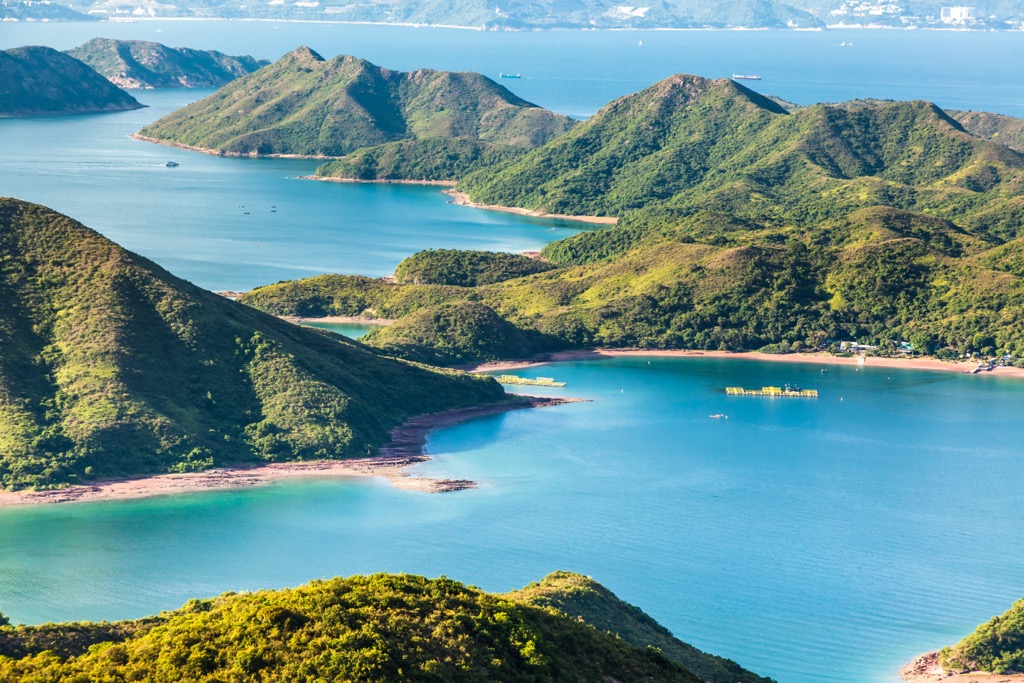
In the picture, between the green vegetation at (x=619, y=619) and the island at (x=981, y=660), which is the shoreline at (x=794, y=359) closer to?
the island at (x=981, y=660)

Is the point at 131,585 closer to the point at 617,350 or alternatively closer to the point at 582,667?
the point at 582,667

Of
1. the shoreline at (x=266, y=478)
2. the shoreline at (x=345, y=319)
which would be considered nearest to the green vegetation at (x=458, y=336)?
the shoreline at (x=345, y=319)

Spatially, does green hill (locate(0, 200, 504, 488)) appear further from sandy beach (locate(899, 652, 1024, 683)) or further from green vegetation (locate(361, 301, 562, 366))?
sandy beach (locate(899, 652, 1024, 683))

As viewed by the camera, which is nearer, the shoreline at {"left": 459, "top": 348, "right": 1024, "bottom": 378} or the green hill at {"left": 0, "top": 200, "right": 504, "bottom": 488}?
the green hill at {"left": 0, "top": 200, "right": 504, "bottom": 488}

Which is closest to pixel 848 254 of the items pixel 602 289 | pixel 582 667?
pixel 602 289

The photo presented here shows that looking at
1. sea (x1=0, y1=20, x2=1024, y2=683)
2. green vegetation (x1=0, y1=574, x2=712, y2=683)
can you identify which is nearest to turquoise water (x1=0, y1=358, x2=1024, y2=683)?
sea (x1=0, y1=20, x2=1024, y2=683)

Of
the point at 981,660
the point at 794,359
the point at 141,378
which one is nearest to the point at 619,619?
the point at 981,660
